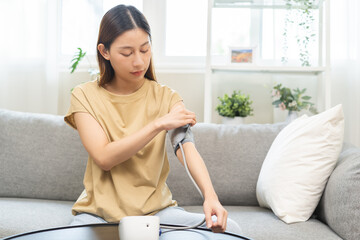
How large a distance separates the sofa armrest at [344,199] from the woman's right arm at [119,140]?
62 cm

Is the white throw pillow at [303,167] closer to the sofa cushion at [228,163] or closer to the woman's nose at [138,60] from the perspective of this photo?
the sofa cushion at [228,163]

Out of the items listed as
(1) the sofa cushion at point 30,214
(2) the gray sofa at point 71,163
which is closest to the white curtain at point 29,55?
(2) the gray sofa at point 71,163

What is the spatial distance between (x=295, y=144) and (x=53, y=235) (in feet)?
3.57

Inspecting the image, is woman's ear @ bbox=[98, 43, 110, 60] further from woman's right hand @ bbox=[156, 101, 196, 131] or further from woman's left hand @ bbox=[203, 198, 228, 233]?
woman's left hand @ bbox=[203, 198, 228, 233]

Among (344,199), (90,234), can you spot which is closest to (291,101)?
(344,199)

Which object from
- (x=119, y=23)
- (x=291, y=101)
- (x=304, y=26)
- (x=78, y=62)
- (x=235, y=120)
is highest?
(x=304, y=26)

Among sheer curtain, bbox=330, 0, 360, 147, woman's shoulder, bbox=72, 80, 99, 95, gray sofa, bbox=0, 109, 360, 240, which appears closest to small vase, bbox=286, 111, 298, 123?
sheer curtain, bbox=330, 0, 360, 147

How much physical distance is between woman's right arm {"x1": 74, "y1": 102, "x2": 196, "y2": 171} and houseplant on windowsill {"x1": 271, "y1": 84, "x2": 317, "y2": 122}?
1.46 metres

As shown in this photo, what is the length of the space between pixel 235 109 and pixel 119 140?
1470 mm

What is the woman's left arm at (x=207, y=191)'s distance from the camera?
1.03 metres

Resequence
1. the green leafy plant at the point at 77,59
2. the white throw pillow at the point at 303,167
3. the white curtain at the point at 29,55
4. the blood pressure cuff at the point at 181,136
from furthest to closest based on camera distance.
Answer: the green leafy plant at the point at 77,59, the white curtain at the point at 29,55, the white throw pillow at the point at 303,167, the blood pressure cuff at the point at 181,136

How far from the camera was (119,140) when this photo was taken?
1.36 m

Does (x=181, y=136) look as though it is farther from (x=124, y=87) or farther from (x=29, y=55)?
(x=29, y=55)

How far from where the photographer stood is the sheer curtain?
2725 millimetres
